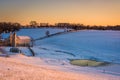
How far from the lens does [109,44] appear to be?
Result: 7269cm

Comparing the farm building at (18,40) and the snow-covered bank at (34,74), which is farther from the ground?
the snow-covered bank at (34,74)

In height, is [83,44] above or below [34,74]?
below

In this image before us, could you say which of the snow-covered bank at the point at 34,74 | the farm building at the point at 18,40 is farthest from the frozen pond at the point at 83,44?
the snow-covered bank at the point at 34,74

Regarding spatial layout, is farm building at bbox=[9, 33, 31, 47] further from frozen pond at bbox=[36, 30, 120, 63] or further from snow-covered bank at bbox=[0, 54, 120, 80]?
snow-covered bank at bbox=[0, 54, 120, 80]

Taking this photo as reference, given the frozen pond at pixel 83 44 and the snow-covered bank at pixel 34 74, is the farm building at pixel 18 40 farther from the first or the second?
the snow-covered bank at pixel 34 74

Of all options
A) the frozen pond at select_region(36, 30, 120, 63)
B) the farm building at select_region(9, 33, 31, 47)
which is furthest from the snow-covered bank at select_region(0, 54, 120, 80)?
the frozen pond at select_region(36, 30, 120, 63)

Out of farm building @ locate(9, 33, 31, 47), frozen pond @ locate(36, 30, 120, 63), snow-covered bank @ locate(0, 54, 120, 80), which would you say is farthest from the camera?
frozen pond @ locate(36, 30, 120, 63)

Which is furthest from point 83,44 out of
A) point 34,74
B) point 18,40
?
point 34,74

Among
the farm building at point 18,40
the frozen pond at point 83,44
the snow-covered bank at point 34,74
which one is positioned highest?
the snow-covered bank at point 34,74

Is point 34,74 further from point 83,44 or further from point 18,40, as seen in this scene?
point 83,44

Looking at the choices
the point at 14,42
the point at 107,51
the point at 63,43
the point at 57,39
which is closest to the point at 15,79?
the point at 14,42

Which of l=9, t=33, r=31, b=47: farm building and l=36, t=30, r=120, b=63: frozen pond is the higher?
l=9, t=33, r=31, b=47: farm building

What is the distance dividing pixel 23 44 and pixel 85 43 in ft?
56.8

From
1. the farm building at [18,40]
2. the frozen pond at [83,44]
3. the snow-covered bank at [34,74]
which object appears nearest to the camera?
the snow-covered bank at [34,74]
